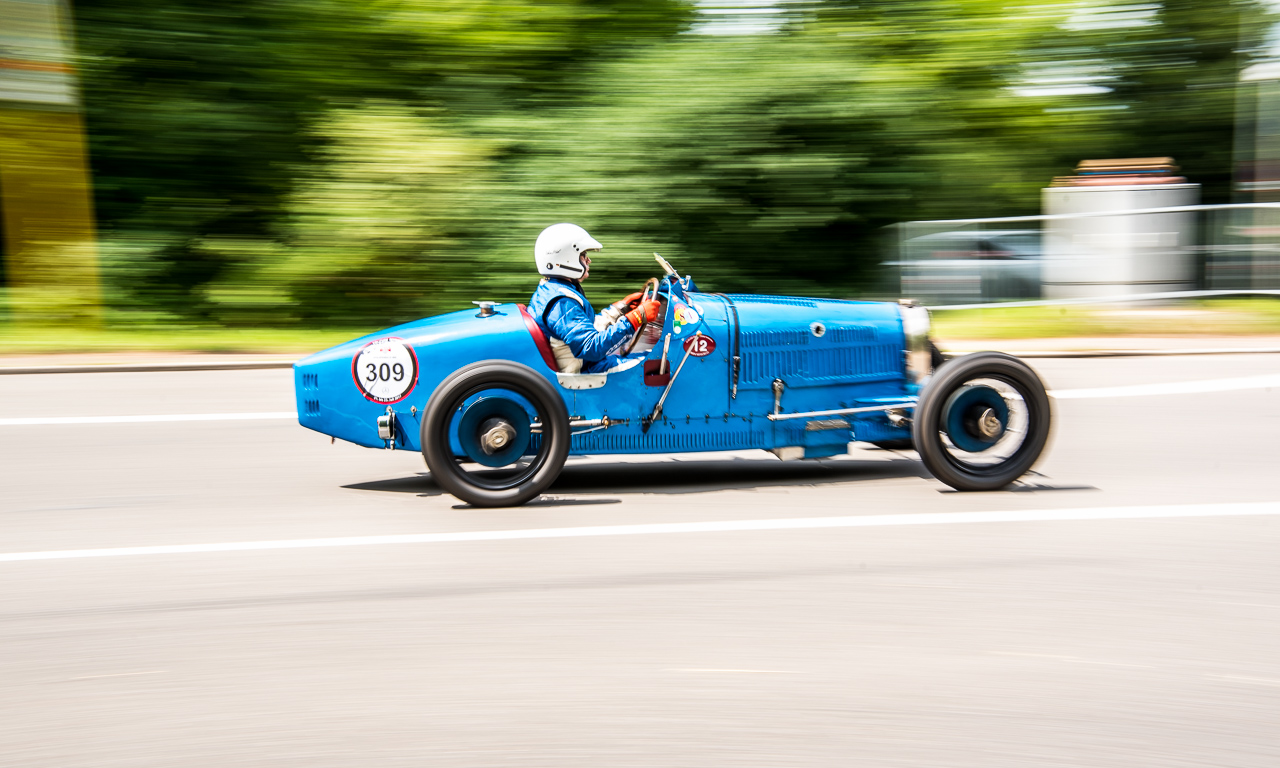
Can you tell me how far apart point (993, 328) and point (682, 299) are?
23.0 feet

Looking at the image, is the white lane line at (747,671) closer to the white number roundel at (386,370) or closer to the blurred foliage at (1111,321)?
the white number roundel at (386,370)

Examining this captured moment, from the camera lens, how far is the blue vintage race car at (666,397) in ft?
18.1

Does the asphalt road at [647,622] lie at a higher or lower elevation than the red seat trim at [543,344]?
lower

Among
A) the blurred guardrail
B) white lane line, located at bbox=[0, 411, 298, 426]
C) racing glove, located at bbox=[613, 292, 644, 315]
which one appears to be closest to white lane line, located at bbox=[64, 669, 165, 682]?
racing glove, located at bbox=[613, 292, 644, 315]

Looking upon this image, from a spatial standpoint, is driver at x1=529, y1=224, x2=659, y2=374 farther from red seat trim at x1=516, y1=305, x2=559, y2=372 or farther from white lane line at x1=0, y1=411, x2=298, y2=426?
white lane line at x1=0, y1=411, x2=298, y2=426

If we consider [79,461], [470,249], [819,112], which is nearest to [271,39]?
[470,249]

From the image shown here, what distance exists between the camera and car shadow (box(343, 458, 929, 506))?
6039mm

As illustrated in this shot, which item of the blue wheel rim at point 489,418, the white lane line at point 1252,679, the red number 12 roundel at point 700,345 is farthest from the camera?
the red number 12 roundel at point 700,345

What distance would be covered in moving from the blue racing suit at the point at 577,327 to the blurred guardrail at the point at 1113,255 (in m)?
7.73

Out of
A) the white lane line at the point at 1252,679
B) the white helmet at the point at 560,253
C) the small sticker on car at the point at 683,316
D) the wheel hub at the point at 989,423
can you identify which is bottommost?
the white lane line at the point at 1252,679

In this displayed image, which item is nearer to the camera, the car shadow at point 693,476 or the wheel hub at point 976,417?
the wheel hub at point 976,417

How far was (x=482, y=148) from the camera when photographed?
1331 centimetres

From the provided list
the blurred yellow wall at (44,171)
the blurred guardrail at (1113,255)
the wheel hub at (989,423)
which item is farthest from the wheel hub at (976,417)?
the blurred yellow wall at (44,171)

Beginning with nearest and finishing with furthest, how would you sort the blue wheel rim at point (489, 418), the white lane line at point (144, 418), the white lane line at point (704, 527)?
the white lane line at point (704, 527)
the blue wheel rim at point (489, 418)
the white lane line at point (144, 418)
